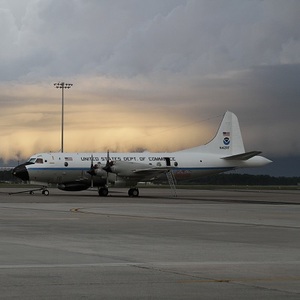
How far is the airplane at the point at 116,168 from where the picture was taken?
203 ft

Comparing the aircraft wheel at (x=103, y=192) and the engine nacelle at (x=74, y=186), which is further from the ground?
the engine nacelle at (x=74, y=186)

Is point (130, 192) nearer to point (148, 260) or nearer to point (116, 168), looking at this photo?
point (116, 168)

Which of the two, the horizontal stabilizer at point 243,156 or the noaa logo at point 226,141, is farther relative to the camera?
the noaa logo at point 226,141

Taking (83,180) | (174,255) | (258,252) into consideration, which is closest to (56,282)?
(174,255)

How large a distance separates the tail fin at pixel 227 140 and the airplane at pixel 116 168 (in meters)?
1.11

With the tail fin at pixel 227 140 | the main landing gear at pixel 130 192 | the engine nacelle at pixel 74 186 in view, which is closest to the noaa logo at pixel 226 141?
the tail fin at pixel 227 140

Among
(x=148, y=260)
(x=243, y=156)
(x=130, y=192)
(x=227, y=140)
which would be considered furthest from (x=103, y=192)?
(x=148, y=260)

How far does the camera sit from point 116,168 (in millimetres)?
61312

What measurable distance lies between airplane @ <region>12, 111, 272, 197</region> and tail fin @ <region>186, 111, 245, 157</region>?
111cm

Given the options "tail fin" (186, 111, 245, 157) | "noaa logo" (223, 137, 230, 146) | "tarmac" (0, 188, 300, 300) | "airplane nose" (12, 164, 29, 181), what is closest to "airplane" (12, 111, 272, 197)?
"airplane nose" (12, 164, 29, 181)

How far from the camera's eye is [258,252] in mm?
16500

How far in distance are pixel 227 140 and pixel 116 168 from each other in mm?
13758

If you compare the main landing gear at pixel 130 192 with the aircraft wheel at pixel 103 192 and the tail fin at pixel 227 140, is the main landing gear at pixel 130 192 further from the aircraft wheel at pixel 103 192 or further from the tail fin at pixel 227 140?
the tail fin at pixel 227 140

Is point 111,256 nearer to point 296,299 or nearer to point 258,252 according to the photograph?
point 258,252
